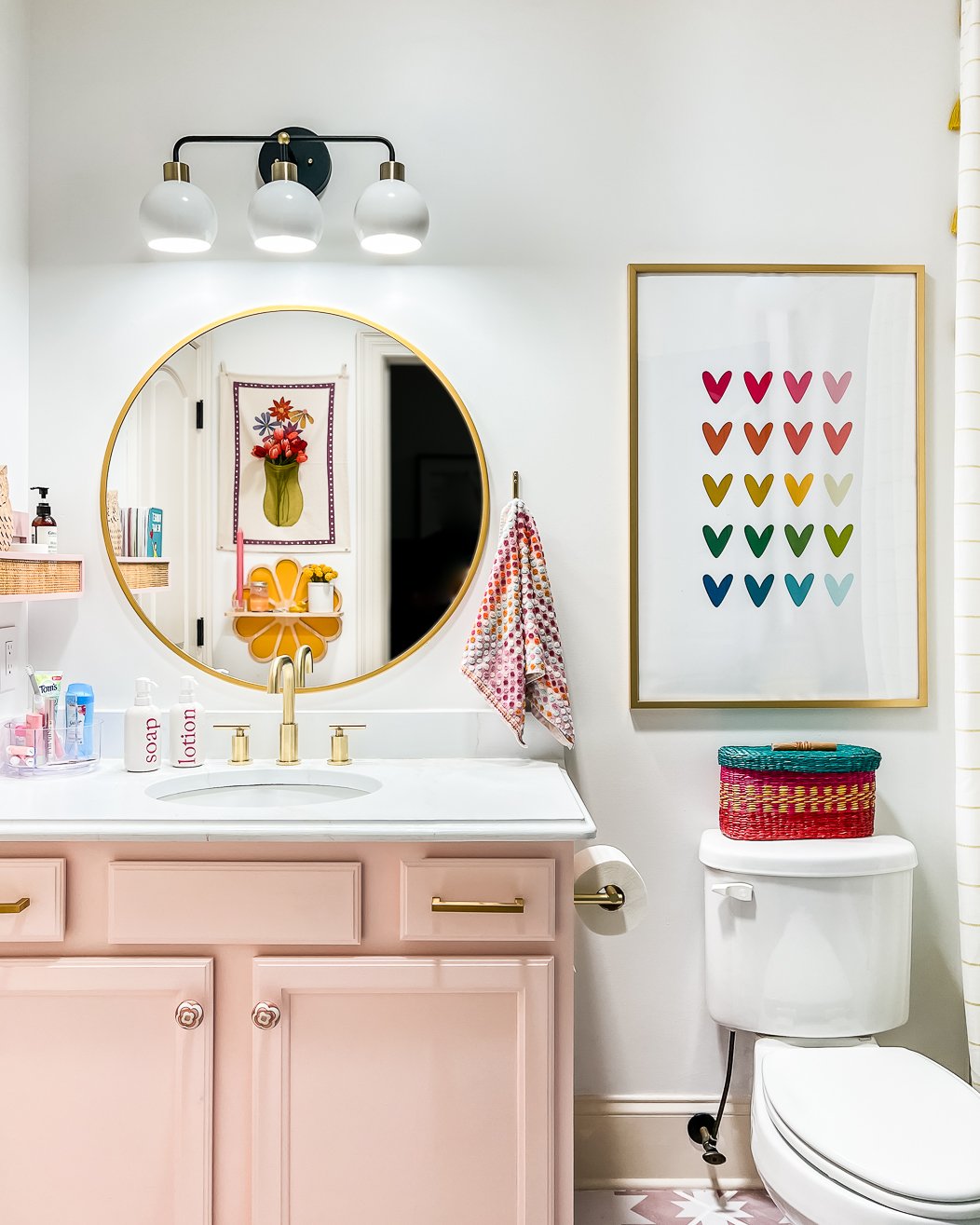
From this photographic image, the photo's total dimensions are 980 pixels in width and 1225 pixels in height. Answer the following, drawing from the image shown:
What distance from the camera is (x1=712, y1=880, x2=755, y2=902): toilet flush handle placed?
1779 mm

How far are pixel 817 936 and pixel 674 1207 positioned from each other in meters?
0.63

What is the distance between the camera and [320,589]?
1968mm

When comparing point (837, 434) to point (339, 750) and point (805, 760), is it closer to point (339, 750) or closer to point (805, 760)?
point (805, 760)

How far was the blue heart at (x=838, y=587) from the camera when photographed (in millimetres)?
1967

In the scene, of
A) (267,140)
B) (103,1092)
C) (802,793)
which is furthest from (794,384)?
(103,1092)

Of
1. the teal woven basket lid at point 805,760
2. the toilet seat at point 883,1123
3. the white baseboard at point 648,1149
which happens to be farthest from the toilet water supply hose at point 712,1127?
the teal woven basket lid at point 805,760

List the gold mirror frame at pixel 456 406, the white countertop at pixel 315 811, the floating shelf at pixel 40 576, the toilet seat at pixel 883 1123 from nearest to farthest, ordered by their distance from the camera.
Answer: the toilet seat at pixel 883 1123 < the white countertop at pixel 315 811 < the floating shelf at pixel 40 576 < the gold mirror frame at pixel 456 406

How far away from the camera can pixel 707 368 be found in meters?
1.96

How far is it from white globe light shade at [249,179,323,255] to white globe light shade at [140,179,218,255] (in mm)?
88

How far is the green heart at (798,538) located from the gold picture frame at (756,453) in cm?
10

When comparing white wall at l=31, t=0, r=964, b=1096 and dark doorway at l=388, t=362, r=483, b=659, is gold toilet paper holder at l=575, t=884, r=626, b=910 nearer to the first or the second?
white wall at l=31, t=0, r=964, b=1096

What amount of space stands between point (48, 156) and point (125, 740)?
46.5 inches

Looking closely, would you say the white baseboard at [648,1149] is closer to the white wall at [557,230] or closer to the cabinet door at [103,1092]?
the white wall at [557,230]

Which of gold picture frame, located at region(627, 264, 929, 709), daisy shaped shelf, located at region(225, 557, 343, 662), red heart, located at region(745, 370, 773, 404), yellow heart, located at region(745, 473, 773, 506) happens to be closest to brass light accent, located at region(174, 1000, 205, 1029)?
daisy shaped shelf, located at region(225, 557, 343, 662)
